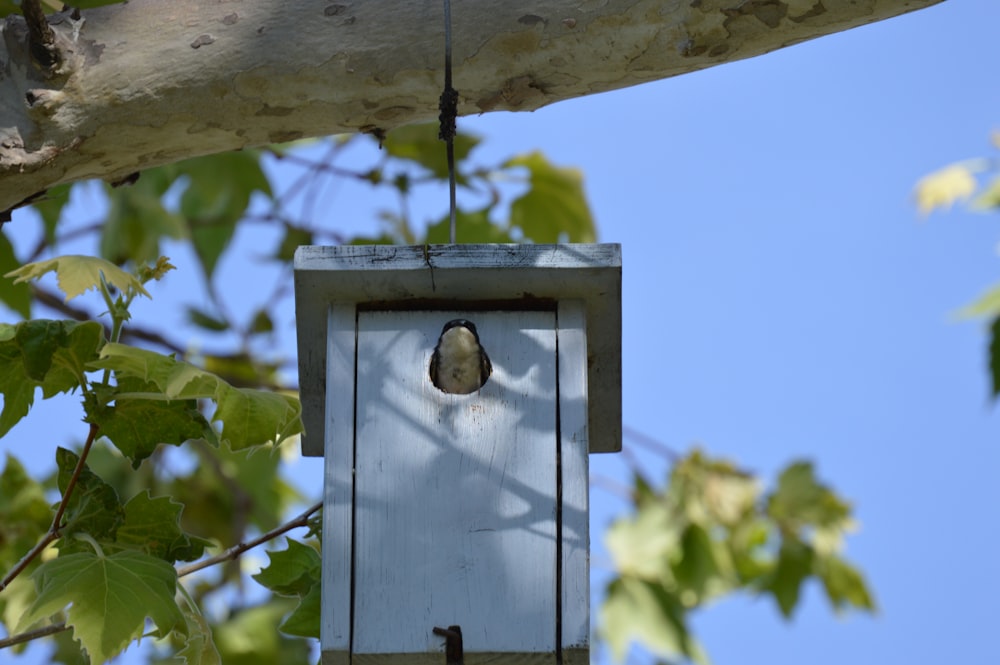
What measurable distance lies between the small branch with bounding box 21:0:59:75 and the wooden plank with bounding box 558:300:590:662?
0.82 meters

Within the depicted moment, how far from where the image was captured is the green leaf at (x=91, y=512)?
1960 mm

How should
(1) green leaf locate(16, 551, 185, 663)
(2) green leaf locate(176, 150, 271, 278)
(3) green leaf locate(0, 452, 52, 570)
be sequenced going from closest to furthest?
(1) green leaf locate(16, 551, 185, 663), (3) green leaf locate(0, 452, 52, 570), (2) green leaf locate(176, 150, 271, 278)

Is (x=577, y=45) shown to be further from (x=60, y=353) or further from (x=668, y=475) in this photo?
(x=668, y=475)

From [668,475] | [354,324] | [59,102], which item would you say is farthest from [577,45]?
[668,475]

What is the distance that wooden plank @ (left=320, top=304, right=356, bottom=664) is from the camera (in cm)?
190

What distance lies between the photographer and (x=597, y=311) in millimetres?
2186

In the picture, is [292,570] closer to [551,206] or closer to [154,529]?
[154,529]

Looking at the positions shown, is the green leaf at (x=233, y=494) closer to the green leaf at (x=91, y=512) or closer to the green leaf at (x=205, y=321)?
the green leaf at (x=205, y=321)

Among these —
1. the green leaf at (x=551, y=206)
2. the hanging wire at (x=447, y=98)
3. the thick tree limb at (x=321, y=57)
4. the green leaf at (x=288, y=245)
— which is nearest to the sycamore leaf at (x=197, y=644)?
the thick tree limb at (x=321, y=57)

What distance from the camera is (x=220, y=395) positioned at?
5.77 ft

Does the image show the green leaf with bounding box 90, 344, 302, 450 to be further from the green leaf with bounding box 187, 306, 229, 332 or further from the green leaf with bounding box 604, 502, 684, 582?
the green leaf with bounding box 604, 502, 684, 582

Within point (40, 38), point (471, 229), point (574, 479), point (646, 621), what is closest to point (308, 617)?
point (574, 479)

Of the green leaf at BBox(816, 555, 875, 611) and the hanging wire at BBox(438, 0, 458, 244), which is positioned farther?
the green leaf at BBox(816, 555, 875, 611)

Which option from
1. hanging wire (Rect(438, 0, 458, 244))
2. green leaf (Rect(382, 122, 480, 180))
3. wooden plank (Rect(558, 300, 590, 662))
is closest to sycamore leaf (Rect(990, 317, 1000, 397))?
green leaf (Rect(382, 122, 480, 180))
